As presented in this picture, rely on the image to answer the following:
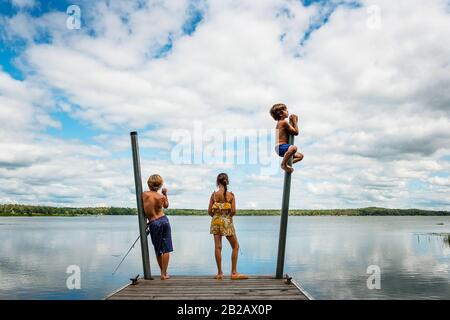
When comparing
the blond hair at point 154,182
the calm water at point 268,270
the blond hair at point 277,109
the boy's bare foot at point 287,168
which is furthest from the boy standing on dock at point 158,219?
the calm water at point 268,270

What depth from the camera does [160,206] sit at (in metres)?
7.71

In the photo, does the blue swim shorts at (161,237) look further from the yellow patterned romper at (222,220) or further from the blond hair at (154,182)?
the yellow patterned romper at (222,220)

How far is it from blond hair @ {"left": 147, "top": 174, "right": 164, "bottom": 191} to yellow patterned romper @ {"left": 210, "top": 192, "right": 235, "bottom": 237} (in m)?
1.13

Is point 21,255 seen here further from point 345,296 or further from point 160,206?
point 160,206

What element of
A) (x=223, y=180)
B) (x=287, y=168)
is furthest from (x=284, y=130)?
(x=223, y=180)

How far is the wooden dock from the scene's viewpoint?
18.9ft

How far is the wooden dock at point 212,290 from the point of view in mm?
5773

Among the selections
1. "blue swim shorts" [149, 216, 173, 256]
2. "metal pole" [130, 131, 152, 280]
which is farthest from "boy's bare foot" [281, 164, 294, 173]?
"metal pole" [130, 131, 152, 280]

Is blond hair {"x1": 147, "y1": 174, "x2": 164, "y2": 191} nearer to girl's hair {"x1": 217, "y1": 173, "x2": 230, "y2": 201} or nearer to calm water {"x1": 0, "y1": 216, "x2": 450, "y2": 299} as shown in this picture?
girl's hair {"x1": 217, "y1": 173, "x2": 230, "y2": 201}

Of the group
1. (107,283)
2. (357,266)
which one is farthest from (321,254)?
(107,283)

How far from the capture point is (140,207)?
770 centimetres

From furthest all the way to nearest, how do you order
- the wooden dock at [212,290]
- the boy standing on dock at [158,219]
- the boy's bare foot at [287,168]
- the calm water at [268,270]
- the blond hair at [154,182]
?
the calm water at [268,270] < the blond hair at [154,182] < the boy standing on dock at [158,219] < the boy's bare foot at [287,168] < the wooden dock at [212,290]

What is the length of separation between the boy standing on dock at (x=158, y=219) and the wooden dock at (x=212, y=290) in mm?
486
